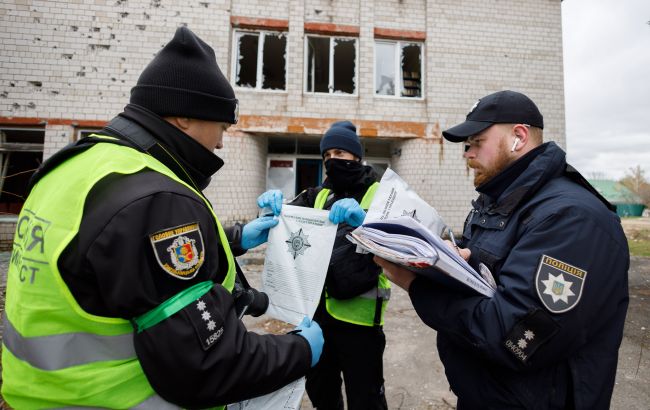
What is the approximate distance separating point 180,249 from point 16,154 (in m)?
9.95

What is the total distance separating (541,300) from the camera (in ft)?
3.25

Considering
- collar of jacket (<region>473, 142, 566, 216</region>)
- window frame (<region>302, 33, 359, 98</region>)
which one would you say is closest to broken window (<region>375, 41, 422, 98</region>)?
window frame (<region>302, 33, 359, 98</region>)

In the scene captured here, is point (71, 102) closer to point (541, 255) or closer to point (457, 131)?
point (457, 131)

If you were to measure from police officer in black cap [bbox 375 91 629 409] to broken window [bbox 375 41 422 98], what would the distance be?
7.69 metres

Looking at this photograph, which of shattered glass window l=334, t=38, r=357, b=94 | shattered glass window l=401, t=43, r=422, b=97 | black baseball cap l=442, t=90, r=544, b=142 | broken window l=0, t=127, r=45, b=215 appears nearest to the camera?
black baseball cap l=442, t=90, r=544, b=142

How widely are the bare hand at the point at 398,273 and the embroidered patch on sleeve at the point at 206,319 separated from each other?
68cm

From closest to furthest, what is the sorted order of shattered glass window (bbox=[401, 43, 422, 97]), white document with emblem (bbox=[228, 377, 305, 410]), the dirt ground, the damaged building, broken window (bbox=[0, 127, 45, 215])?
white document with emblem (bbox=[228, 377, 305, 410])
the dirt ground
the damaged building
broken window (bbox=[0, 127, 45, 215])
shattered glass window (bbox=[401, 43, 422, 97])

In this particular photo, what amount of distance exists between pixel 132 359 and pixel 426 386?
2585 mm

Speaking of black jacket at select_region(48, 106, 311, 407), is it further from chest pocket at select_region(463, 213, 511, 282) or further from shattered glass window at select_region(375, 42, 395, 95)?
shattered glass window at select_region(375, 42, 395, 95)

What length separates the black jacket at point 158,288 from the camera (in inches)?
29.5

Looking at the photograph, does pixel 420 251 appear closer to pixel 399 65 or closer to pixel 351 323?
pixel 351 323

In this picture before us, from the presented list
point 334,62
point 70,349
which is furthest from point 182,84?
point 334,62

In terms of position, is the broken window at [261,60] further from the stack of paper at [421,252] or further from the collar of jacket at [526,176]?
the stack of paper at [421,252]

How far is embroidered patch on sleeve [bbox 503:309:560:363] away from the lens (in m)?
0.97
